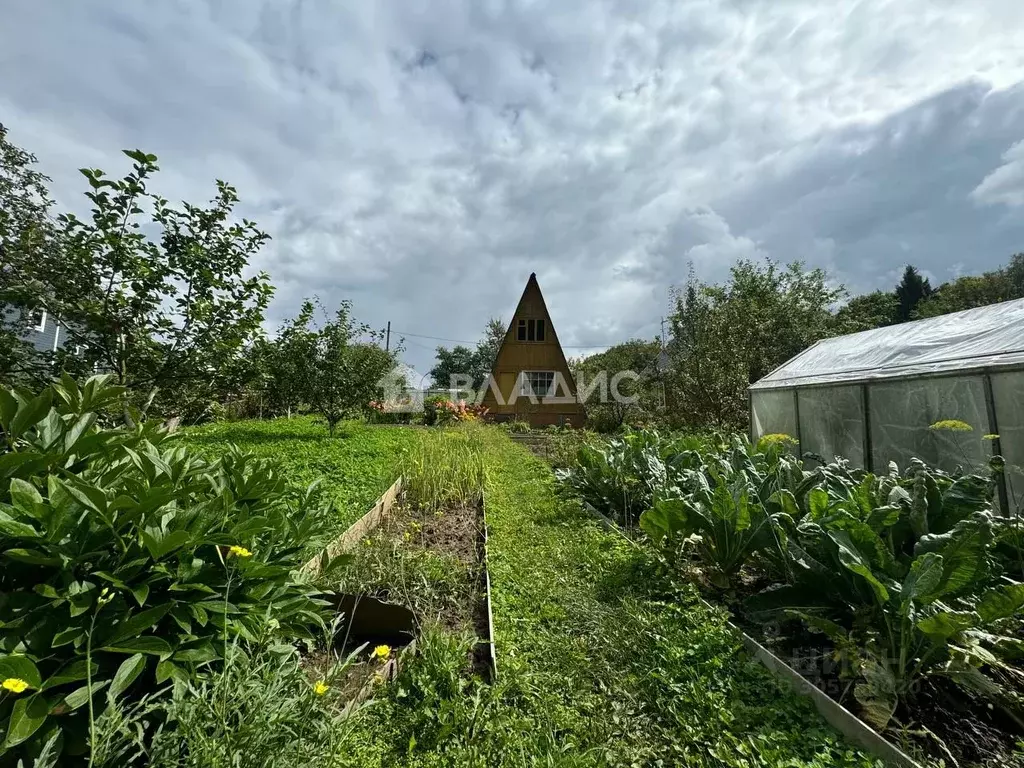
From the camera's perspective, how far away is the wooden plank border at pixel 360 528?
2.34m

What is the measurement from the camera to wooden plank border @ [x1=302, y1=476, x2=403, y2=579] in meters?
2.34

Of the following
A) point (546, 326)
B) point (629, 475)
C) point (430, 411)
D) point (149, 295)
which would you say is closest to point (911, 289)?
point (546, 326)

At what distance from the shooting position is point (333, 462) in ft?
20.1

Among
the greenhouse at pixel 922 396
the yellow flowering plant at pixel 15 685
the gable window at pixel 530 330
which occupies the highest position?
the gable window at pixel 530 330

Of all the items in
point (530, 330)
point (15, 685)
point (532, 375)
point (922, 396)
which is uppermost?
point (530, 330)

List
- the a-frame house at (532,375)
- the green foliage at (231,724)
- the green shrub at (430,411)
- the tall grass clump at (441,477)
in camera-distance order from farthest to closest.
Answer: the a-frame house at (532,375)
the green shrub at (430,411)
the tall grass clump at (441,477)
the green foliage at (231,724)

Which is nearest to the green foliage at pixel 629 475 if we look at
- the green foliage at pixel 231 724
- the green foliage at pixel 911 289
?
the green foliage at pixel 231 724

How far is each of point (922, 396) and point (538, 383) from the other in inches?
568

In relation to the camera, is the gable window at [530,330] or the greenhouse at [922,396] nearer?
the greenhouse at [922,396]

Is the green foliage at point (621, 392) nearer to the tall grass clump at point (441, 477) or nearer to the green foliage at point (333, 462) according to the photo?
the green foliage at point (333, 462)

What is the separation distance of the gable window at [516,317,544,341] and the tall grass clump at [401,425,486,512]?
1353 centimetres

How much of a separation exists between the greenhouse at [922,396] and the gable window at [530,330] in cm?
1258

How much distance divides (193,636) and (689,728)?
1.65 meters

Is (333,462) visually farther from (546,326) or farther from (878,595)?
(546,326)
